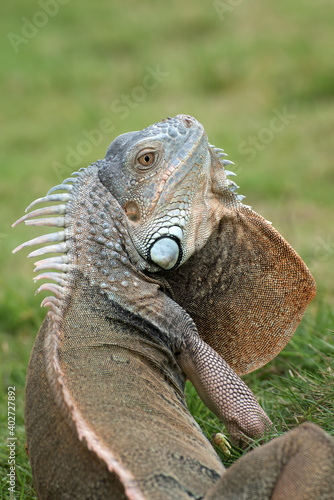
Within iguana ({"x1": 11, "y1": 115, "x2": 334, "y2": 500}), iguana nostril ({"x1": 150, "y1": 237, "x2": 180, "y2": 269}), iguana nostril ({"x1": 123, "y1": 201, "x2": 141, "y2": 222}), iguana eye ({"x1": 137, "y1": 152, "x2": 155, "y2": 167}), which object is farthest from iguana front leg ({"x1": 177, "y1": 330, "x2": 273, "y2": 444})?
iguana eye ({"x1": 137, "y1": 152, "x2": 155, "y2": 167})

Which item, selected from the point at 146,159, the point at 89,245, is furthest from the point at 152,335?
the point at 146,159

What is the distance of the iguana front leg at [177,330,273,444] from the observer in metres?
2.89

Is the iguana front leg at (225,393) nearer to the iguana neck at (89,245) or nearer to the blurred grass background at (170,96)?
the iguana neck at (89,245)

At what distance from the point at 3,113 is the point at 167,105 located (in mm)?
2941

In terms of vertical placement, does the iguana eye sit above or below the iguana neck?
above

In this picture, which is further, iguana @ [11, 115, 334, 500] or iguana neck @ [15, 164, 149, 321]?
iguana neck @ [15, 164, 149, 321]

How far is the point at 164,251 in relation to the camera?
3.00 meters

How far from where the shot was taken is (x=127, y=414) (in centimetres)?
249

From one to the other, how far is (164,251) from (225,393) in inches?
25.8

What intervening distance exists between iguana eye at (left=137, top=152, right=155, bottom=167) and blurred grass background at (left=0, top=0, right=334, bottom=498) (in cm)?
295

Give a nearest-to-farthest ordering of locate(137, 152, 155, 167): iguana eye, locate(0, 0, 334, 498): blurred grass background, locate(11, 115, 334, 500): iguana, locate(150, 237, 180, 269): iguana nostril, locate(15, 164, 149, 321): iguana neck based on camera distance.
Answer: locate(11, 115, 334, 500): iguana → locate(15, 164, 149, 321): iguana neck → locate(150, 237, 180, 269): iguana nostril → locate(137, 152, 155, 167): iguana eye → locate(0, 0, 334, 498): blurred grass background

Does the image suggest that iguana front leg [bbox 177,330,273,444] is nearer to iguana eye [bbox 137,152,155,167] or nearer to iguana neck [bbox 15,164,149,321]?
iguana neck [bbox 15,164,149,321]

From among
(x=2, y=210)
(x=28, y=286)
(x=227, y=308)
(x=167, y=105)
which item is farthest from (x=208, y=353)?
(x=167, y=105)

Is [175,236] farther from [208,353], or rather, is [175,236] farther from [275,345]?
[275,345]
